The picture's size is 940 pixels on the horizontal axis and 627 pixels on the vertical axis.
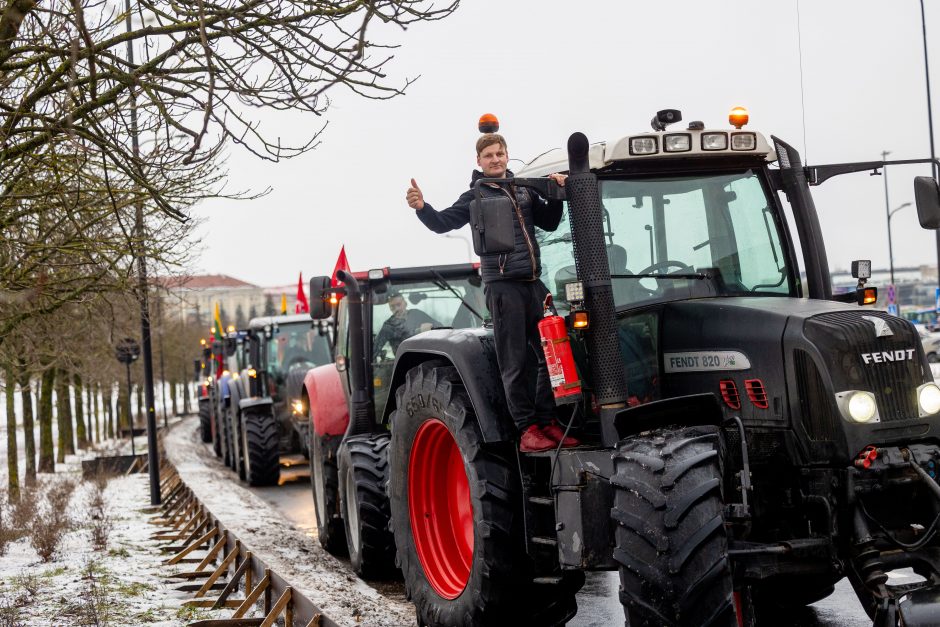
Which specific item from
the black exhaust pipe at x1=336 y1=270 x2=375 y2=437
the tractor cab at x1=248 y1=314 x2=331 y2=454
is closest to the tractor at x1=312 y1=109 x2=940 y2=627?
the black exhaust pipe at x1=336 y1=270 x2=375 y2=437

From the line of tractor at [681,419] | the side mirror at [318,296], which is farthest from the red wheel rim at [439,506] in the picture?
the side mirror at [318,296]

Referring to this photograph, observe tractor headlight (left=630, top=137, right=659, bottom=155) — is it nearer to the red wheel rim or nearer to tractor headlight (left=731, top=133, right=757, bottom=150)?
tractor headlight (left=731, top=133, right=757, bottom=150)

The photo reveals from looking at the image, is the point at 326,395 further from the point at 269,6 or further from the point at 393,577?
the point at 269,6

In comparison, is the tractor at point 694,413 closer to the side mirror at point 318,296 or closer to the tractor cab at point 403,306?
the side mirror at point 318,296

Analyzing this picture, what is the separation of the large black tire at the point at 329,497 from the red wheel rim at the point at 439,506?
3.40 meters

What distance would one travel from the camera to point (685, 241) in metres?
5.76

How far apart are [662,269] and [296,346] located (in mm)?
13977

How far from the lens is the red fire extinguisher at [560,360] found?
17.3 ft

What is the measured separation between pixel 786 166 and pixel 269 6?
307cm

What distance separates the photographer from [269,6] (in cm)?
665

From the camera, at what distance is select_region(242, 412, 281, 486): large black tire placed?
17.3m

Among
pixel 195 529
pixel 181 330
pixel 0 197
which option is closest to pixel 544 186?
pixel 0 197

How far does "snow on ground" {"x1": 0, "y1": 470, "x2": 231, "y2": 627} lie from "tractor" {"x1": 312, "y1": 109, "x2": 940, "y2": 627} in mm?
2392

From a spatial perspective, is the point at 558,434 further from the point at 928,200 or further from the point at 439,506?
the point at 928,200
